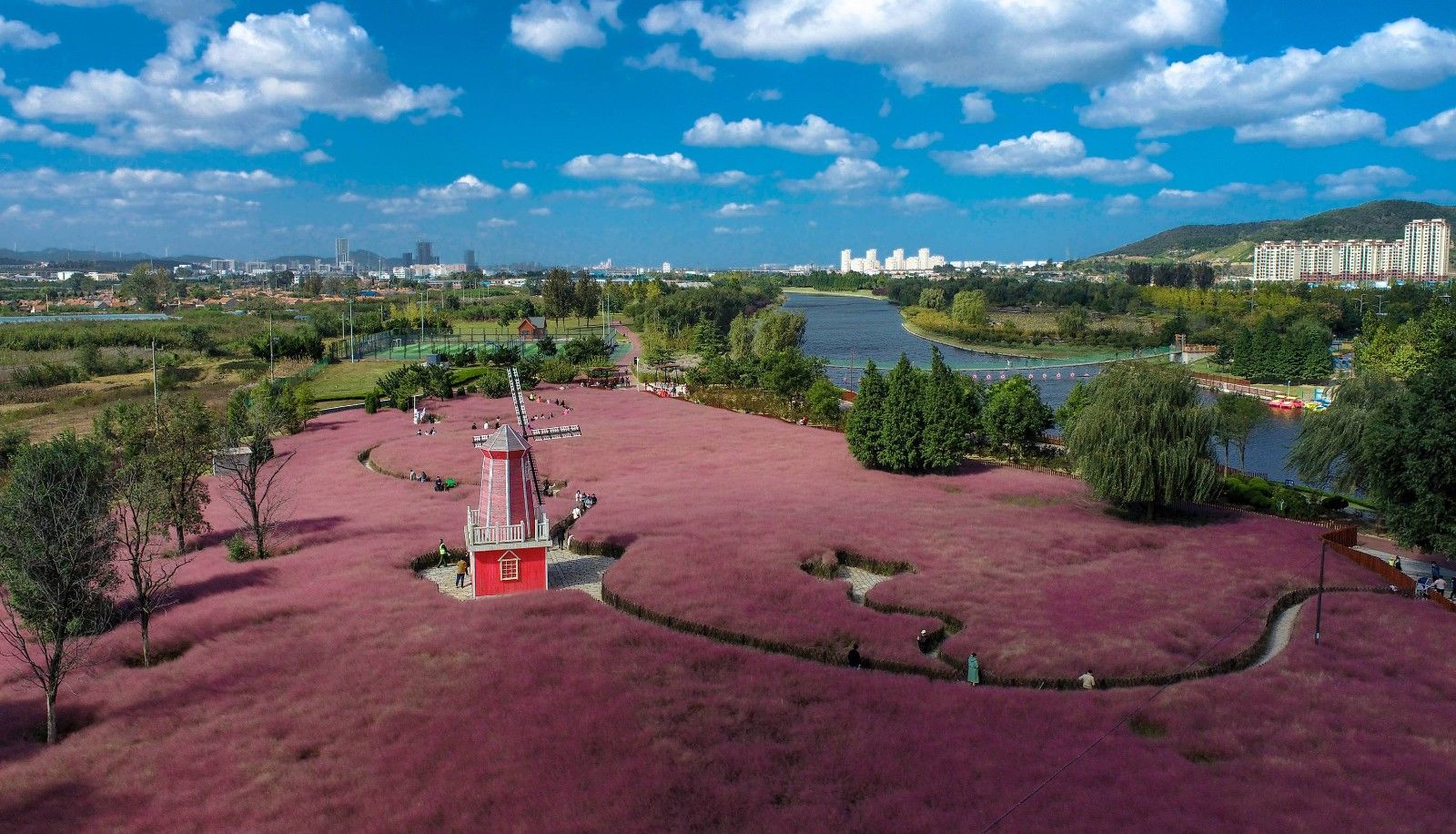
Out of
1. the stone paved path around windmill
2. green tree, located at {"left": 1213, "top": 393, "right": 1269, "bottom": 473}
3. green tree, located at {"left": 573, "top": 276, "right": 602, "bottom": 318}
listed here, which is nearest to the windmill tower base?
the stone paved path around windmill

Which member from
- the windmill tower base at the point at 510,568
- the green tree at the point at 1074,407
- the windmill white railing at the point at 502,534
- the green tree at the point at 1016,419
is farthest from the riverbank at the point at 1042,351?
the windmill tower base at the point at 510,568

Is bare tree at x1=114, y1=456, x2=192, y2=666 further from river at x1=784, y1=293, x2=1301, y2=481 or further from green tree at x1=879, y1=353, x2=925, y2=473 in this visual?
river at x1=784, y1=293, x2=1301, y2=481

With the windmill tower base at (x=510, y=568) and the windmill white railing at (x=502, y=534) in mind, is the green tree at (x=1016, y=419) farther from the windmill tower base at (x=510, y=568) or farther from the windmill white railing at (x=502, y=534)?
the windmill tower base at (x=510, y=568)

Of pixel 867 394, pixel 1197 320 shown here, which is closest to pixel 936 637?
pixel 867 394

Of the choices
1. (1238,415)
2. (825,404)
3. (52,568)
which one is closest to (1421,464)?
(1238,415)

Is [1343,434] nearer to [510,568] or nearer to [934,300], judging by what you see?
[510,568]
